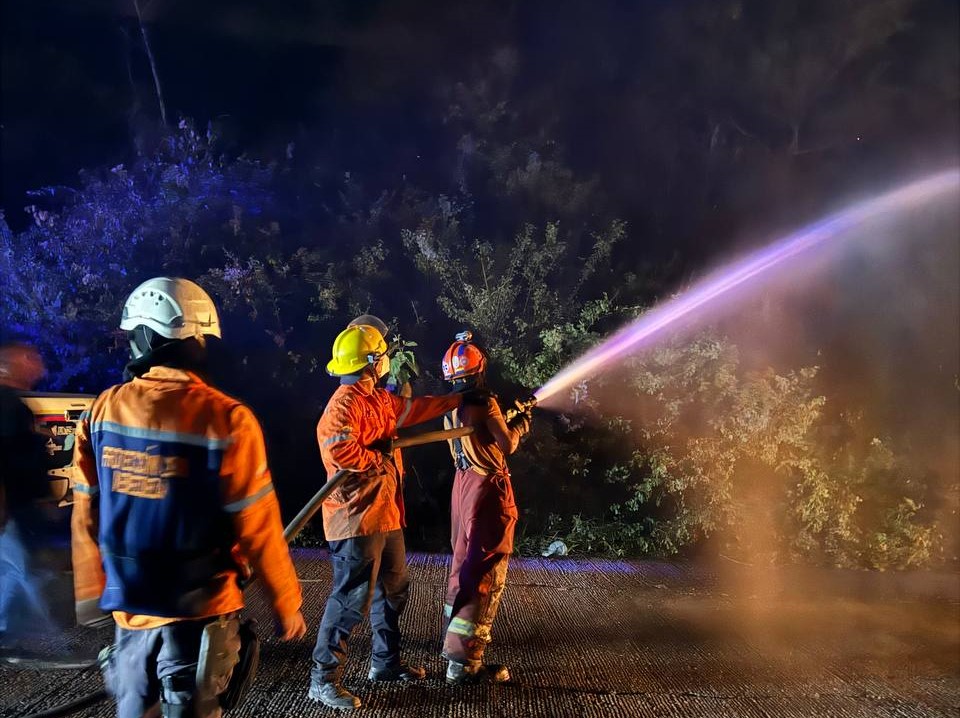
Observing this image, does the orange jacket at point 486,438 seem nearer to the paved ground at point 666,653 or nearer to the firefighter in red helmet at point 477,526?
the firefighter in red helmet at point 477,526

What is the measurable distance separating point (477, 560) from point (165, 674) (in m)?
2.03

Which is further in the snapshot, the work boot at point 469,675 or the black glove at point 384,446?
the work boot at point 469,675

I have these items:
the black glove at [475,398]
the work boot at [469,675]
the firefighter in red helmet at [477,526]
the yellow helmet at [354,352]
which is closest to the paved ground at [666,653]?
Answer: the work boot at [469,675]

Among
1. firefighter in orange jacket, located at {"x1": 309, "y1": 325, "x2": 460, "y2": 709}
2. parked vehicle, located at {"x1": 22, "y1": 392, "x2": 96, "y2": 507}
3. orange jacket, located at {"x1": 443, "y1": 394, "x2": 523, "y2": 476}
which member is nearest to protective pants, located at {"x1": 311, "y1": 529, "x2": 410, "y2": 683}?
firefighter in orange jacket, located at {"x1": 309, "y1": 325, "x2": 460, "y2": 709}

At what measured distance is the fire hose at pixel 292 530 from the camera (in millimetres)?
3112

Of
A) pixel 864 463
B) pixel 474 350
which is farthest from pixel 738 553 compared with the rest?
pixel 474 350

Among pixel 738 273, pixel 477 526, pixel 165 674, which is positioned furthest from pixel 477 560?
pixel 738 273

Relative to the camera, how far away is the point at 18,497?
15.4 ft

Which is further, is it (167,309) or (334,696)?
(334,696)

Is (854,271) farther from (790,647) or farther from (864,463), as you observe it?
(790,647)

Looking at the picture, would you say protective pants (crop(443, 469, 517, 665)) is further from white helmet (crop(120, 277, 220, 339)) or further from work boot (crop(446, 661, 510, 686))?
white helmet (crop(120, 277, 220, 339))

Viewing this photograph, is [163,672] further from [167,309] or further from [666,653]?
[666,653]

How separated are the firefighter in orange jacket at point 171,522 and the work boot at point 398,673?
169cm

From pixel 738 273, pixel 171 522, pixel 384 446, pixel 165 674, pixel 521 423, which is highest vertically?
pixel 738 273
